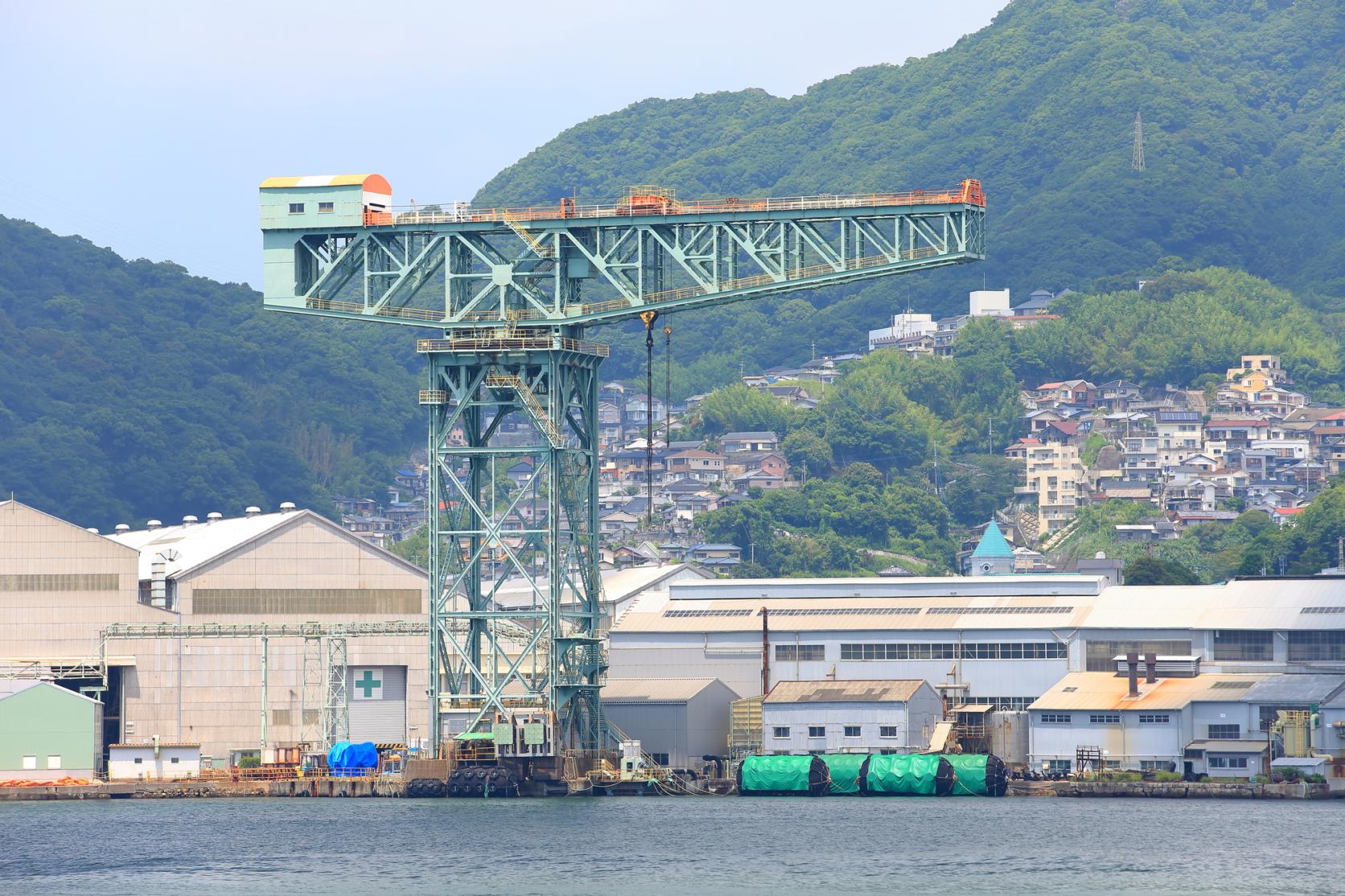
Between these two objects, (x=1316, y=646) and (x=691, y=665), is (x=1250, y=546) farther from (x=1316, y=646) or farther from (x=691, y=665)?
(x=691, y=665)

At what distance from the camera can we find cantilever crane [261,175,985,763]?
293 ft

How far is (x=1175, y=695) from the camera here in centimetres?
9544

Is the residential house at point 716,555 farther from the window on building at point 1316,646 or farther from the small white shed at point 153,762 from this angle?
the small white shed at point 153,762

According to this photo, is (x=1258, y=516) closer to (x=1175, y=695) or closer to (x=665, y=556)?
(x=665, y=556)

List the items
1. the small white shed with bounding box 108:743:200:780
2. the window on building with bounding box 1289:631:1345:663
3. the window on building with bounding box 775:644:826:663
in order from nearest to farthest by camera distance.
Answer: the small white shed with bounding box 108:743:200:780 < the window on building with bounding box 1289:631:1345:663 < the window on building with bounding box 775:644:826:663

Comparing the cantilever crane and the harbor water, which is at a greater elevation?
the cantilever crane

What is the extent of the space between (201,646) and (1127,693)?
1406 inches

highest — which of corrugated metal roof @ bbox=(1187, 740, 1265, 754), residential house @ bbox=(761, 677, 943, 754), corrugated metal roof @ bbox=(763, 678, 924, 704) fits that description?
corrugated metal roof @ bbox=(763, 678, 924, 704)

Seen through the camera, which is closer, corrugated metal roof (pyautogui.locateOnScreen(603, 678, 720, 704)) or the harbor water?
the harbor water

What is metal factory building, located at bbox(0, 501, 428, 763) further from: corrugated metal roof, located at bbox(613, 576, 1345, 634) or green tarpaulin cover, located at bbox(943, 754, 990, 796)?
green tarpaulin cover, located at bbox(943, 754, 990, 796)

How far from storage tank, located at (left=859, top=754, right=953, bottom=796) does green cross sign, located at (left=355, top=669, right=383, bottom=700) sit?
2060 centimetres

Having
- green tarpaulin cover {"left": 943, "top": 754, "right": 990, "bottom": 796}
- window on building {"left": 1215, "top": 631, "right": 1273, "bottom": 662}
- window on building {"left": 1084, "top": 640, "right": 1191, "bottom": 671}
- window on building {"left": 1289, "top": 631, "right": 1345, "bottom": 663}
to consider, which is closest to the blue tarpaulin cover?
green tarpaulin cover {"left": 943, "top": 754, "right": 990, "bottom": 796}

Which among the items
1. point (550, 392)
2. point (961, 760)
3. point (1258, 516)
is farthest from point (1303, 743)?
point (1258, 516)

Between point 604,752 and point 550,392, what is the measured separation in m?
13.3
